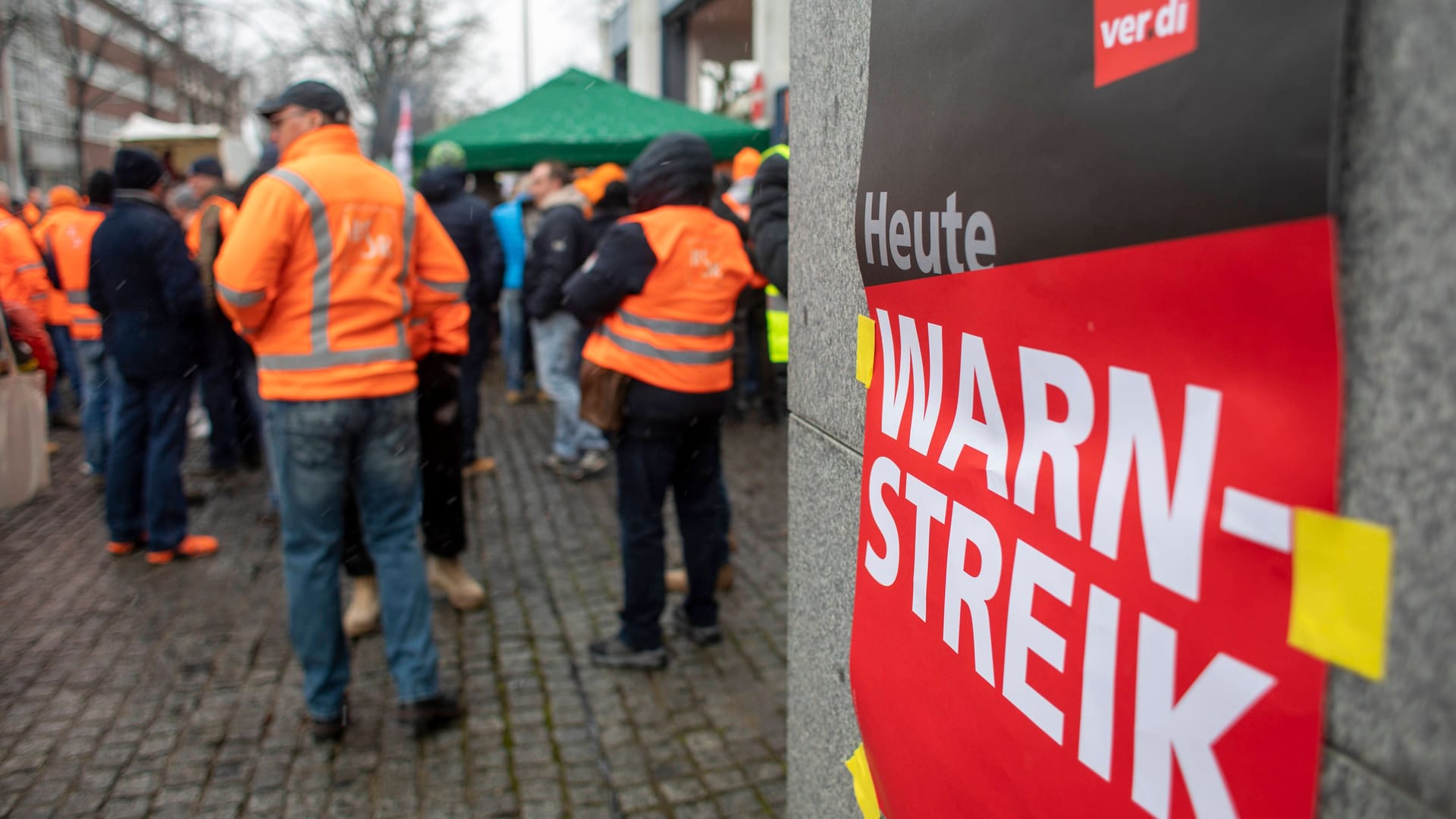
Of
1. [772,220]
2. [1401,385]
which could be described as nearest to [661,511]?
[772,220]

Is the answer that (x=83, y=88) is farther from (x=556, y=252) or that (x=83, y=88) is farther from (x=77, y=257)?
(x=556, y=252)

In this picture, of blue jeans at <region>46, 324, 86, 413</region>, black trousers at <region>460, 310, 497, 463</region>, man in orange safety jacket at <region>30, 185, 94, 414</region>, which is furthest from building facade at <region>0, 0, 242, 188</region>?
black trousers at <region>460, 310, 497, 463</region>

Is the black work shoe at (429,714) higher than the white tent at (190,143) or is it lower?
lower

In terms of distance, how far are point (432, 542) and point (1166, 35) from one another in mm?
4260

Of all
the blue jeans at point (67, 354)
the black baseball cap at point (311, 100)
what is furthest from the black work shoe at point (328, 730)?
the blue jeans at point (67, 354)

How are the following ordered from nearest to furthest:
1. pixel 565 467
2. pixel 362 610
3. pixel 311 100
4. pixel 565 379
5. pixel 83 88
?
1. pixel 311 100
2. pixel 362 610
3. pixel 565 467
4. pixel 565 379
5. pixel 83 88

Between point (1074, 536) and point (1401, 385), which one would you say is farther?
point (1074, 536)

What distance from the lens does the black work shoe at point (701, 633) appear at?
4180 mm

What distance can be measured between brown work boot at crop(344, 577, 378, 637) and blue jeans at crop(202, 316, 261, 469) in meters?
2.86

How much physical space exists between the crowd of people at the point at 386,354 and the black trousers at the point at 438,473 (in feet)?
0.03

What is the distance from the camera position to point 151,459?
17.0 feet

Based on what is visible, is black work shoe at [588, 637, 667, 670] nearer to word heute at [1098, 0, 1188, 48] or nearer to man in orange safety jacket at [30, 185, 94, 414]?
word heute at [1098, 0, 1188, 48]

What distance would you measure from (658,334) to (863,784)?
2.19m

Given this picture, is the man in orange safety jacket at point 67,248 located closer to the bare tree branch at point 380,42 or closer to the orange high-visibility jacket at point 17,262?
the orange high-visibility jacket at point 17,262
